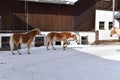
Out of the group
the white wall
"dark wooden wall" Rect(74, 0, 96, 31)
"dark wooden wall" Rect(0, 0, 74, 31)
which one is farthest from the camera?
the white wall

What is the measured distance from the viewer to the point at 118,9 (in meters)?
32.0

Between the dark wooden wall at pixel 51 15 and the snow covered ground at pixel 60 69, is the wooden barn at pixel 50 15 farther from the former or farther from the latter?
the snow covered ground at pixel 60 69

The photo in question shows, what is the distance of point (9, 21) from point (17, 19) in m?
0.71

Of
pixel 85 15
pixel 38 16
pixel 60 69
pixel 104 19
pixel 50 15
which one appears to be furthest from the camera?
pixel 104 19

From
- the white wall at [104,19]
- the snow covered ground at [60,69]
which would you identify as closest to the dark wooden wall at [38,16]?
the white wall at [104,19]

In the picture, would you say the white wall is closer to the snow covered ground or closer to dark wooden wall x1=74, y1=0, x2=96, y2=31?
dark wooden wall x1=74, y1=0, x2=96, y2=31

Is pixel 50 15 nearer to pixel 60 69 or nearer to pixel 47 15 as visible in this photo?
pixel 47 15

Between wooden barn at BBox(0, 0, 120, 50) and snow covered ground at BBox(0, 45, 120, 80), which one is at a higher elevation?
wooden barn at BBox(0, 0, 120, 50)

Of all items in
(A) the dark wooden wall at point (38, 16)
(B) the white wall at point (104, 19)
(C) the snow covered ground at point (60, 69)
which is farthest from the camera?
(B) the white wall at point (104, 19)

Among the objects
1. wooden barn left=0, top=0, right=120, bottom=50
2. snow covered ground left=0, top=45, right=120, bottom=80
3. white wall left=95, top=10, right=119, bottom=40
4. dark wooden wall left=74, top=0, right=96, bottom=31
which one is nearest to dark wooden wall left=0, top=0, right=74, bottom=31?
wooden barn left=0, top=0, right=120, bottom=50

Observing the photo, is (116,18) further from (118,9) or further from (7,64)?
(7,64)

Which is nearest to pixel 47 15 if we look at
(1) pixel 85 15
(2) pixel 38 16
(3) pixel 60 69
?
(2) pixel 38 16

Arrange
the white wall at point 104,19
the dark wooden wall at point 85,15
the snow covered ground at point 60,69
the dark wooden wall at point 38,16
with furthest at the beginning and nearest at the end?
the white wall at point 104,19 < the dark wooden wall at point 85,15 < the dark wooden wall at point 38,16 < the snow covered ground at point 60,69

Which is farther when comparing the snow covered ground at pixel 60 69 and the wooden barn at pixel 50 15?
the wooden barn at pixel 50 15
